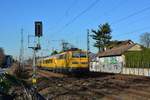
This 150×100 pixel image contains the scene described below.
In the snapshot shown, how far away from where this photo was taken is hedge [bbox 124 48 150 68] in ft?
196

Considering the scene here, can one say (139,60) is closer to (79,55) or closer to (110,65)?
(110,65)

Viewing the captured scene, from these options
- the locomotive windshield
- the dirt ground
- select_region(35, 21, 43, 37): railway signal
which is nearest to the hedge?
the locomotive windshield

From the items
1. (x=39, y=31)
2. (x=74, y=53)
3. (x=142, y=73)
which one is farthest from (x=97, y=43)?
(x=39, y=31)

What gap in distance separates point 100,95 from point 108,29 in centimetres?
9374

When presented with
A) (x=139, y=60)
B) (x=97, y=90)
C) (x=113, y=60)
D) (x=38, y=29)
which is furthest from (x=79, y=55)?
(x=113, y=60)

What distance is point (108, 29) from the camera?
11744 centimetres

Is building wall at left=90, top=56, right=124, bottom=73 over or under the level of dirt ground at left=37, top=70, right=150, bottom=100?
over

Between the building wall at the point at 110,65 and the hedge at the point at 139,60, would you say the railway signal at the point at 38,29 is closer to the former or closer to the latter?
the hedge at the point at 139,60

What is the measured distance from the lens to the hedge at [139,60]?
5971cm

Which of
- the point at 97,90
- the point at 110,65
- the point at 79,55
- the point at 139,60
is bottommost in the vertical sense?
the point at 97,90

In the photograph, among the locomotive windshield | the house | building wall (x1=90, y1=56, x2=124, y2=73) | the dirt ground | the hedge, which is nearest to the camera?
the dirt ground

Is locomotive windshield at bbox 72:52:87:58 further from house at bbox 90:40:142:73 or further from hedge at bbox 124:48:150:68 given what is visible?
house at bbox 90:40:142:73

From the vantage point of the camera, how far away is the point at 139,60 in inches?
2442

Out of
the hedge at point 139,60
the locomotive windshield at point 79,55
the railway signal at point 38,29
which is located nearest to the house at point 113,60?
the hedge at point 139,60
